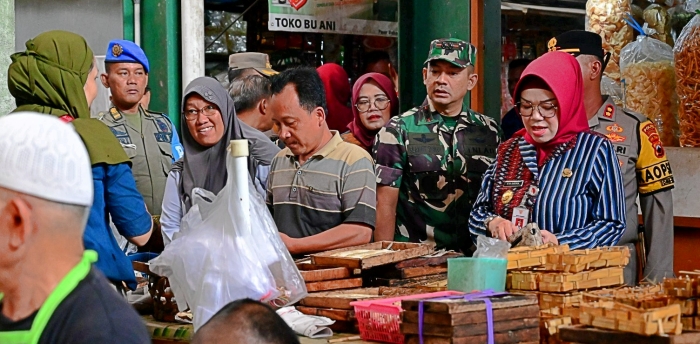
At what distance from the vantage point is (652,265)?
14.4 ft

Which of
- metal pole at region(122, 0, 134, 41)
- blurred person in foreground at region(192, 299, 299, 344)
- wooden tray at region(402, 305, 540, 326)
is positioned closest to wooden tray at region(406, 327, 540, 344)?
wooden tray at region(402, 305, 540, 326)

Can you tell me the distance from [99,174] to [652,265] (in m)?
2.38

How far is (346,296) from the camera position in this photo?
138 inches

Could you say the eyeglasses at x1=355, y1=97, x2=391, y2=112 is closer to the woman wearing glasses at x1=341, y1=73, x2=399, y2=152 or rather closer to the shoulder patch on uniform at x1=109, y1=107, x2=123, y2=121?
the woman wearing glasses at x1=341, y1=73, x2=399, y2=152

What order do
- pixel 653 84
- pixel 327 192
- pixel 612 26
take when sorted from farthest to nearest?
pixel 612 26 < pixel 653 84 < pixel 327 192

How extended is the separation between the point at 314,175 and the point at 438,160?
0.68 meters

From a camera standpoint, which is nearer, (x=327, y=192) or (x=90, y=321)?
(x=90, y=321)

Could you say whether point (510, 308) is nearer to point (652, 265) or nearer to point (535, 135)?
point (535, 135)

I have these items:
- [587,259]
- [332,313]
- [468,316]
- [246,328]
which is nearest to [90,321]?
[246,328]

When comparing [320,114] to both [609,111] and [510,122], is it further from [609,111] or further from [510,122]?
[510,122]

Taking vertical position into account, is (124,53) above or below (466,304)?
above

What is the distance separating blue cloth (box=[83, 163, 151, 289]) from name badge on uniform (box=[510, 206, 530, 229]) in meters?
1.42

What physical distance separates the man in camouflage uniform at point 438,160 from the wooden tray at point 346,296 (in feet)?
3.02

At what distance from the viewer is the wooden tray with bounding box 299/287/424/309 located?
3471 mm
